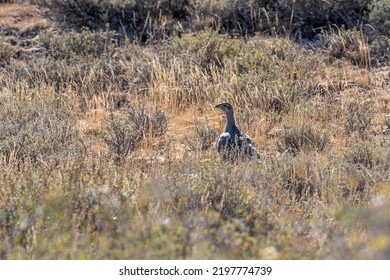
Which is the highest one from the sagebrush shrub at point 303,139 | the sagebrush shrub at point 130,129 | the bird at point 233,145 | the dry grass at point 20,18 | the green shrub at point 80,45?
the bird at point 233,145

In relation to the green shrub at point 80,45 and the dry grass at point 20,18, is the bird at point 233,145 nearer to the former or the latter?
the green shrub at point 80,45

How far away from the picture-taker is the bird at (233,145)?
7.71 metres

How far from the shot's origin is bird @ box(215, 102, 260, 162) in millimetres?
7707

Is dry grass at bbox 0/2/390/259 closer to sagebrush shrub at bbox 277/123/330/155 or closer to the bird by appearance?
sagebrush shrub at bbox 277/123/330/155

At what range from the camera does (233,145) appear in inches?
316

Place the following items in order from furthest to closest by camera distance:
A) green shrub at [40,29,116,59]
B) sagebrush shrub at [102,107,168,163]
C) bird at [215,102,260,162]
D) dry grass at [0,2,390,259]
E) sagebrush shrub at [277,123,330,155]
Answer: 1. green shrub at [40,29,116,59]
2. sagebrush shrub at [277,123,330,155]
3. sagebrush shrub at [102,107,168,163]
4. bird at [215,102,260,162]
5. dry grass at [0,2,390,259]

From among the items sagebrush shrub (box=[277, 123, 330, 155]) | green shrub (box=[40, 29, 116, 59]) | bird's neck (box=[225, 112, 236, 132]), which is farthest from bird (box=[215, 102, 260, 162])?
green shrub (box=[40, 29, 116, 59])

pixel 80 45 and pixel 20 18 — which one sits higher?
pixel 80 45

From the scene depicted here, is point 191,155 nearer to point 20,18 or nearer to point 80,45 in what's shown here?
point 80,45

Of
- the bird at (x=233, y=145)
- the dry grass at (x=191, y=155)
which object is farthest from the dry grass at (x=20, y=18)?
the bird at (x=233, y=145)

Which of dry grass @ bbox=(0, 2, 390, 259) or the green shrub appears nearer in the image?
dry grass @ bbox=(0, 2, 390, 259)

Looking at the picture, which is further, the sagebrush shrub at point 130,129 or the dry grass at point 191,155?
the sagebrush shrub at point 130,129

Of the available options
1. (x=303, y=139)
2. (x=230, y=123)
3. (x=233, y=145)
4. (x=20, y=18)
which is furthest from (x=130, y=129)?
(x=20, y=18)
